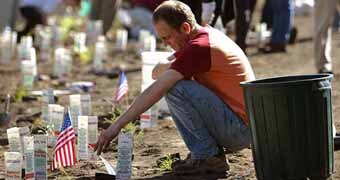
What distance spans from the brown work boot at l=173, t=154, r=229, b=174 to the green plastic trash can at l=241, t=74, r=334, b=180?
0.58m

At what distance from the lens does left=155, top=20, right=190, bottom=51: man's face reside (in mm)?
6492

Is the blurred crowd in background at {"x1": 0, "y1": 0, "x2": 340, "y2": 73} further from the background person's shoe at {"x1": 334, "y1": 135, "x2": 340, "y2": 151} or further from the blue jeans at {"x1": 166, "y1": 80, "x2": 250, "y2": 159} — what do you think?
the blue jeans at {"x1": 166, "y1": 80, "x2": 250, "y2": 159}

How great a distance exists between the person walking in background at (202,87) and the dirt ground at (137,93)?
181mm

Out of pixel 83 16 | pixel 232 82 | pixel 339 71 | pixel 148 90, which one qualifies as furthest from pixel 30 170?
pixel 83 16

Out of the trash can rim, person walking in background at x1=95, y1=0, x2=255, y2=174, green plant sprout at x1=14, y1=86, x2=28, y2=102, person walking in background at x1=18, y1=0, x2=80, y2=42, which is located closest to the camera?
the trash can rim

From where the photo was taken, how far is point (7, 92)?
34.9ft

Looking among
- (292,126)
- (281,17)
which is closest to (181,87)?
(292,126)

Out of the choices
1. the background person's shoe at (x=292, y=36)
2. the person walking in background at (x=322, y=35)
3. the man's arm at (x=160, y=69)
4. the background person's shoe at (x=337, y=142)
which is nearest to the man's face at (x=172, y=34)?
the man's arm at (x=160, y=69)

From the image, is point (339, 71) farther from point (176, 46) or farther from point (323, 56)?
point (176, 46)

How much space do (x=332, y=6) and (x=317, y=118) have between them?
178 inches

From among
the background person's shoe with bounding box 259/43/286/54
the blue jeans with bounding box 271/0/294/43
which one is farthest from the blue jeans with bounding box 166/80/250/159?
the background person's shoe with bounding box 259/43/286/54

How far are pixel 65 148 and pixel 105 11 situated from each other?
25.7 feet

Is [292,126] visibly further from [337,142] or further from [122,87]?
[122,87]

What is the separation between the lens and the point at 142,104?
6.28m
